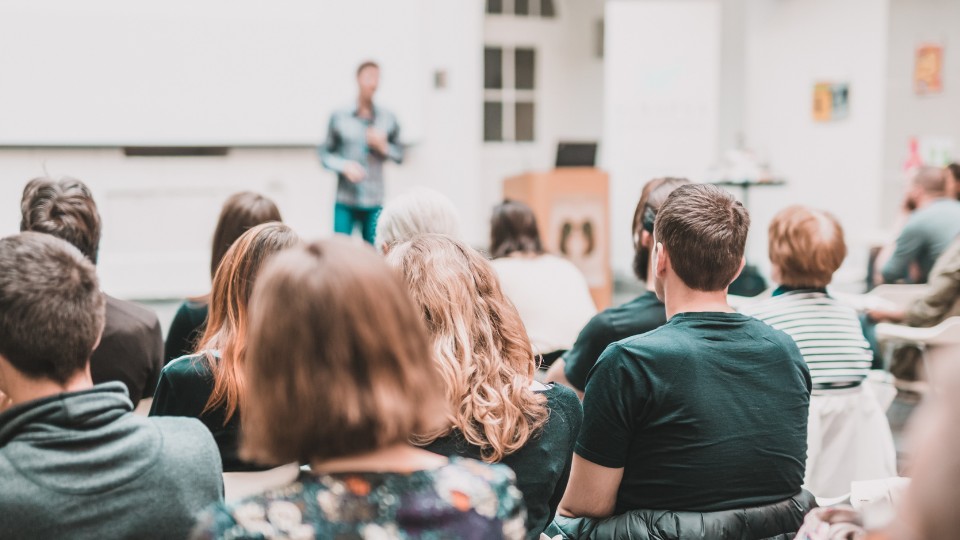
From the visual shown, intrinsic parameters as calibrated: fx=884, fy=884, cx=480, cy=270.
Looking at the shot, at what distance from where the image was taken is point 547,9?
8.51 metres

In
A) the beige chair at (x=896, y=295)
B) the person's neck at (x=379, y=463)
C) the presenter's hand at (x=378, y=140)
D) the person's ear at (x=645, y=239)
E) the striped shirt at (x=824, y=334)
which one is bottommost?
the beige chair at (x=896, y=295)

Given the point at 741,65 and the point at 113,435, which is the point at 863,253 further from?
the point at 113,435

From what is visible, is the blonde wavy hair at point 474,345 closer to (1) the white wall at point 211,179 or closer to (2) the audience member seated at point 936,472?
(2) the audience member seated at point 936,472

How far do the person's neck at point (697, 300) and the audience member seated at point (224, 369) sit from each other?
0.86m

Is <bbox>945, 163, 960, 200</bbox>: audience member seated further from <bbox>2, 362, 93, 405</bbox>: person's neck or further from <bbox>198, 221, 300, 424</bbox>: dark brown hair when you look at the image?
<bbox>2, 362, 93, 405</bbox>: person's neck

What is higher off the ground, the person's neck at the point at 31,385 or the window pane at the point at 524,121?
the window pane at the point at 524,121

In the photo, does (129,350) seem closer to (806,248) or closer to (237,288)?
(237,288)

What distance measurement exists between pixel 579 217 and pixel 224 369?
5.13 m

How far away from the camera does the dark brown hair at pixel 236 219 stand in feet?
9.34

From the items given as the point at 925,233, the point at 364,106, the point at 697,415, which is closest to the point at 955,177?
the point at 925,233

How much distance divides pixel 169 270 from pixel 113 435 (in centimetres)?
594

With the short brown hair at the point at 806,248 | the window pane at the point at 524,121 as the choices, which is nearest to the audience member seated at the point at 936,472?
the short brown hair at the point at 806,248

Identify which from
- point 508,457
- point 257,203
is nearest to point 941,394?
point 508,457

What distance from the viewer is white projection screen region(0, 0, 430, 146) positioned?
649cm
